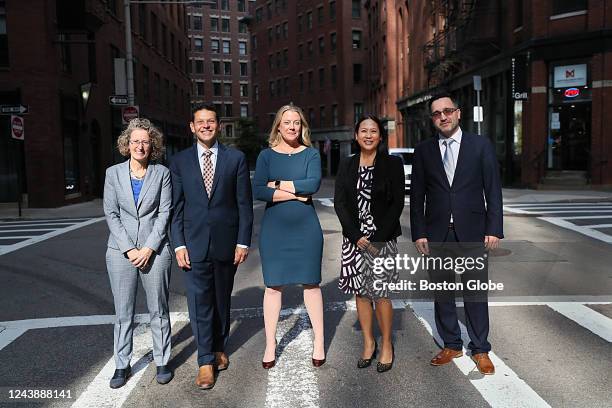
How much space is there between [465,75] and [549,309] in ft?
85.9

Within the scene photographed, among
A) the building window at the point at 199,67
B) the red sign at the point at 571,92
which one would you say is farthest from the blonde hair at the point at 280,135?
the building window at the point at 199,67

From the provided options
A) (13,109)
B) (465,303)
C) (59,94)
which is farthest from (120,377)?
(59,94)

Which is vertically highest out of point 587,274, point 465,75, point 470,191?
point 465,75

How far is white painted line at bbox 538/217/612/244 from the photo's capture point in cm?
1146

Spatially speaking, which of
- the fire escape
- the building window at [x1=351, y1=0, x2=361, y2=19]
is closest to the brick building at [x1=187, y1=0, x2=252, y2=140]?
the building window at [x1=351, y1=0, x2=361, y2=19]

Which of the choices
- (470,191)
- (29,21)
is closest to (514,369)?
(470,191)

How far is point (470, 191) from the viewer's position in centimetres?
450

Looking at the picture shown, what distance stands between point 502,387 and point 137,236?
293cm

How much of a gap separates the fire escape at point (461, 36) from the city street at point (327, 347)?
67.3 ft

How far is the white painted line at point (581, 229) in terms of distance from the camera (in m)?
11.5

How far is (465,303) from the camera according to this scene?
462 centimetres

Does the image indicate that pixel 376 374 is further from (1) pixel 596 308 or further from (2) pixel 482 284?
(1) pixel 596 308

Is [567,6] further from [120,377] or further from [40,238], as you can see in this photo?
[120,377]
